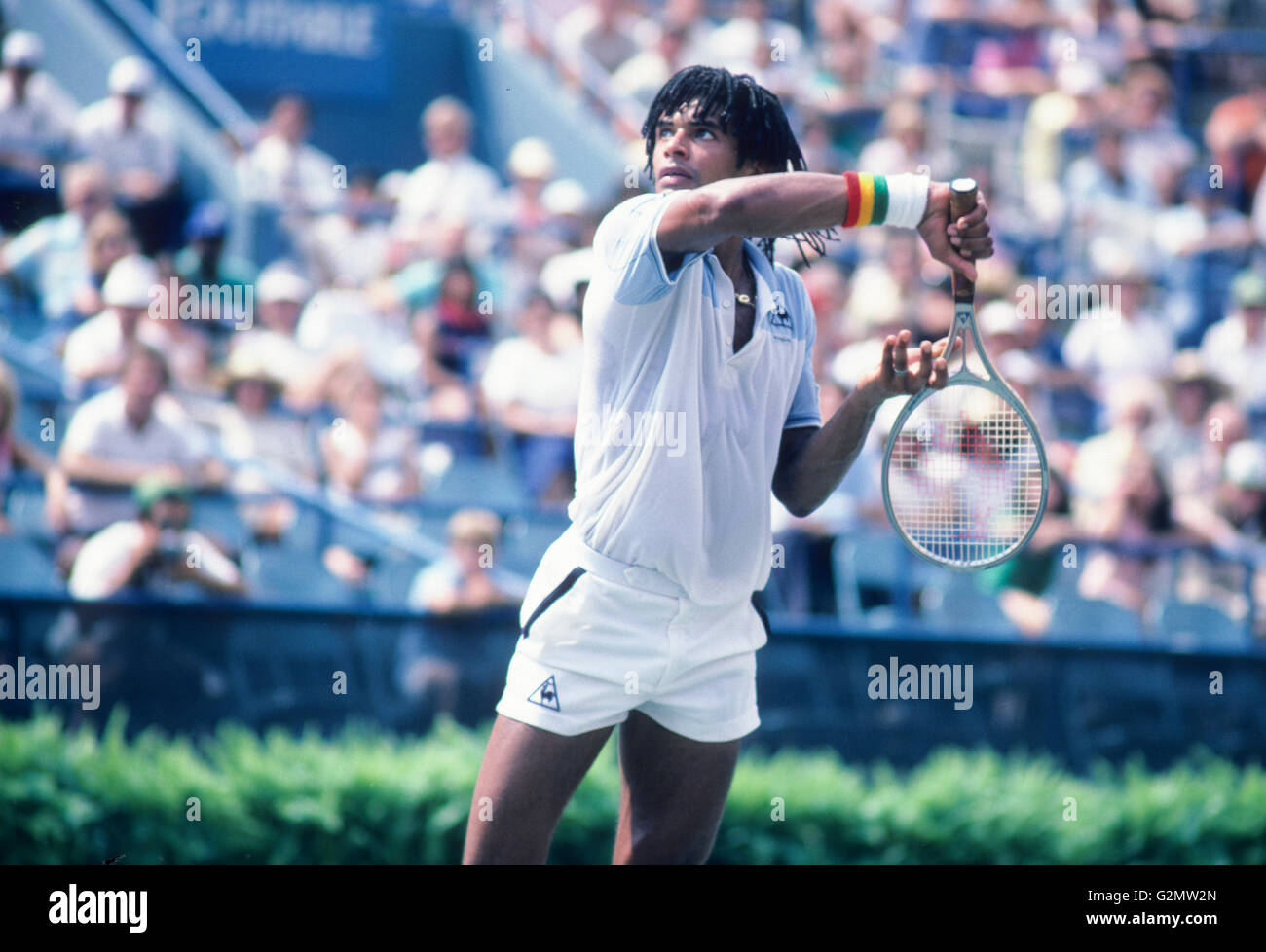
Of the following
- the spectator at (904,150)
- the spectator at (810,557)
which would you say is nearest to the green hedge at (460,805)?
the spectator at (810,557)

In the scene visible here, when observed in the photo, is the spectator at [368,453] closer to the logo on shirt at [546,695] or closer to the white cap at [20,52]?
the white cap at [20,52]

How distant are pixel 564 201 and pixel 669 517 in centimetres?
494

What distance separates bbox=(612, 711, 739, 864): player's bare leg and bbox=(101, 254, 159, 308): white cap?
365 cm

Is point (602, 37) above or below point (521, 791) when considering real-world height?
above

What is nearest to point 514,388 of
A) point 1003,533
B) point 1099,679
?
point 1099,679

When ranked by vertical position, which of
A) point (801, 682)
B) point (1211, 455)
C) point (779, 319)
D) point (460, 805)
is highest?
point (779, 319)

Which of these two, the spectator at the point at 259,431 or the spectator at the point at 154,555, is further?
the spectator at the point at 259,431

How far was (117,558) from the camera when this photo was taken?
4.92 meters

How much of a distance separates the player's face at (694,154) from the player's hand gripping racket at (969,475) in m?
0.41

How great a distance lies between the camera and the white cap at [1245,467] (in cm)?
620

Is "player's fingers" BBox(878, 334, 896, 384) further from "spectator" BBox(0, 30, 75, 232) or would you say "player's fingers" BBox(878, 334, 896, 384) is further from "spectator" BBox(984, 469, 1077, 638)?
"spectator" BBox(0, 30, 75, 232)

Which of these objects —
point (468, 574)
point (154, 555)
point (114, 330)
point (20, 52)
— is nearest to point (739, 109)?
point (468, 574)

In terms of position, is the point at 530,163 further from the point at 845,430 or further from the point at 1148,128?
the point at 845,430
